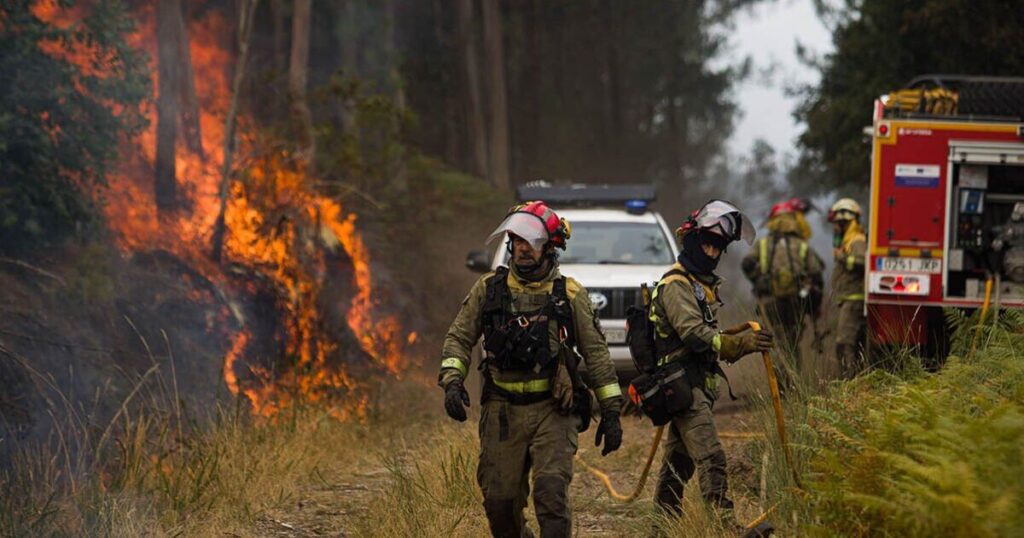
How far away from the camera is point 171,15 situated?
604 inches

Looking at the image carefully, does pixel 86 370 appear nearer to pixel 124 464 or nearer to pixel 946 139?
pixel 124 464

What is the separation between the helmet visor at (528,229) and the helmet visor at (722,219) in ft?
3.09

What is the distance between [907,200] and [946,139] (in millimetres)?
588

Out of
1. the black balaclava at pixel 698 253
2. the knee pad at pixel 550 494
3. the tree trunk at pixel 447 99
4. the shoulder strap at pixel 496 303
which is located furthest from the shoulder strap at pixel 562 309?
the tree trunk at pixel 447 99

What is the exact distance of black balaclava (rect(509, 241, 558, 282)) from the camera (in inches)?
253

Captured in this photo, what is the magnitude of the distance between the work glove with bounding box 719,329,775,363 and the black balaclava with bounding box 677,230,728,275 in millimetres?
399

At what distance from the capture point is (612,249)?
13.1m

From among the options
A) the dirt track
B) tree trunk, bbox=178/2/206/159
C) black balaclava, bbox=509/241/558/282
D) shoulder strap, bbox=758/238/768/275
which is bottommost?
the dirt track

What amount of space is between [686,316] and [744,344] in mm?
320

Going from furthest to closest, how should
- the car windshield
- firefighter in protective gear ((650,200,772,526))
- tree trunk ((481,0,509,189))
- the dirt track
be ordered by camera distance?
1. tree trunk ((481,0,509,189))
2. the car windshield
3. the dirt track
4. firefighter in protective gear ((650,200,772,526))

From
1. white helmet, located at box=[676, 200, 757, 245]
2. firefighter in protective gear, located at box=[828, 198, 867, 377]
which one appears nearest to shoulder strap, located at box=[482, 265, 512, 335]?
white helmet, located at box=[676, 200, 757, 245]

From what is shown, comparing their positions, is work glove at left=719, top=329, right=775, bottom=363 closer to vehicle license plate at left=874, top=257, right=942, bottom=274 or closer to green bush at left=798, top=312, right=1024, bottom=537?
green bush at left=798, top=312, right=1024, bottom=537

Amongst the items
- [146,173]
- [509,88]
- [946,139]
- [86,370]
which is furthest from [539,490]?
[509,88]

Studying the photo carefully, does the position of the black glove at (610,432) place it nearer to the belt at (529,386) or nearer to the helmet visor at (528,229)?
the belt at (529,386)
